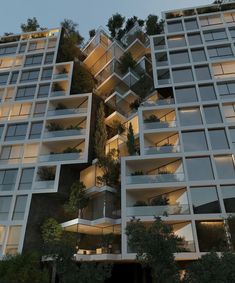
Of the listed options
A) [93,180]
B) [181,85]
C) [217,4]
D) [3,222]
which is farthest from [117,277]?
[217,4]

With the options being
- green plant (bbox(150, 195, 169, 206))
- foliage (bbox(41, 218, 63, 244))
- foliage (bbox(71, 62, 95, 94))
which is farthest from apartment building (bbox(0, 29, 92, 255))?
green plant (bbox(150, 195, 169, 206))

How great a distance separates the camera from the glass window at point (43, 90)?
36000 millimetres

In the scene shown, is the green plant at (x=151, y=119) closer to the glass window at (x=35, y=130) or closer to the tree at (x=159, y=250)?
the glass window at (x=35, y=130)

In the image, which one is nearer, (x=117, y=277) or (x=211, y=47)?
(x=117, y=277)

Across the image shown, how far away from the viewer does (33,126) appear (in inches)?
1320

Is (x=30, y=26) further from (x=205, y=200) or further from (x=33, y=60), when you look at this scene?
(x=205, y=200)

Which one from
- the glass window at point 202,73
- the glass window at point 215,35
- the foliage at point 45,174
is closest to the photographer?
the foliage at point 45,174

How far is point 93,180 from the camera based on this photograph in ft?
96.9

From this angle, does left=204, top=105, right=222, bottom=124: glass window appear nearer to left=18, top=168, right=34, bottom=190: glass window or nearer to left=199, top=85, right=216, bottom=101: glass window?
left=199, top=85, right=216, bottom=101: glass window

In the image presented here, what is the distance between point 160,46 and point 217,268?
30.0 meters

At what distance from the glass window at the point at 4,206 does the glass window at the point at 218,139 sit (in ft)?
71.2

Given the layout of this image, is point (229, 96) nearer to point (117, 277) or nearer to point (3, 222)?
point (117, 277)

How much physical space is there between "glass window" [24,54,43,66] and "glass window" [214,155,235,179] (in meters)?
28.1

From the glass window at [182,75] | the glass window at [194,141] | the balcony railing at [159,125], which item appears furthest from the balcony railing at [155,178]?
the glass window at [182,75]
